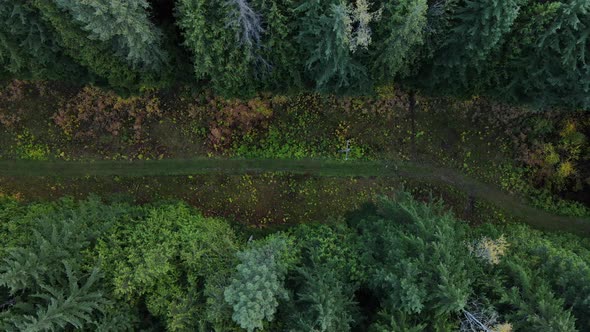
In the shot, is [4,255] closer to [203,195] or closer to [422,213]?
[203,195]

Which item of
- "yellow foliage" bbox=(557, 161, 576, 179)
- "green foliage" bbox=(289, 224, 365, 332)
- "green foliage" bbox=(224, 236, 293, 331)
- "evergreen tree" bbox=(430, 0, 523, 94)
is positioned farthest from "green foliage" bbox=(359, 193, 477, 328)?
"yellow foliage" bbox=(557, 161, 576, 179)

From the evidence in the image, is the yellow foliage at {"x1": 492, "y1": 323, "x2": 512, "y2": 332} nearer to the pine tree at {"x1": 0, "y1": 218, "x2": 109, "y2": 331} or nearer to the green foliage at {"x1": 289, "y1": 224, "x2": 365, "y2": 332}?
the green foliage at {"x1": 289, "y1": 224, "x2": 365, "y2": 332}

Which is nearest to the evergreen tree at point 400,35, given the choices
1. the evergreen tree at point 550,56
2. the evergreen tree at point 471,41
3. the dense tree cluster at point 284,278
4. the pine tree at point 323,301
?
the evergreen tree at point 471,41

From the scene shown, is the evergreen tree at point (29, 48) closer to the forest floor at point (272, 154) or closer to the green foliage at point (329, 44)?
the forest floor at point (272, 154)

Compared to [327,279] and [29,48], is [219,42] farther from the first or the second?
[327,279]

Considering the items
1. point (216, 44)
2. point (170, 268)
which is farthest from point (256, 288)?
point (216, 44)

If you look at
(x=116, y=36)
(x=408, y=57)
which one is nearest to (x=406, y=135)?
(x=408, y=57)
